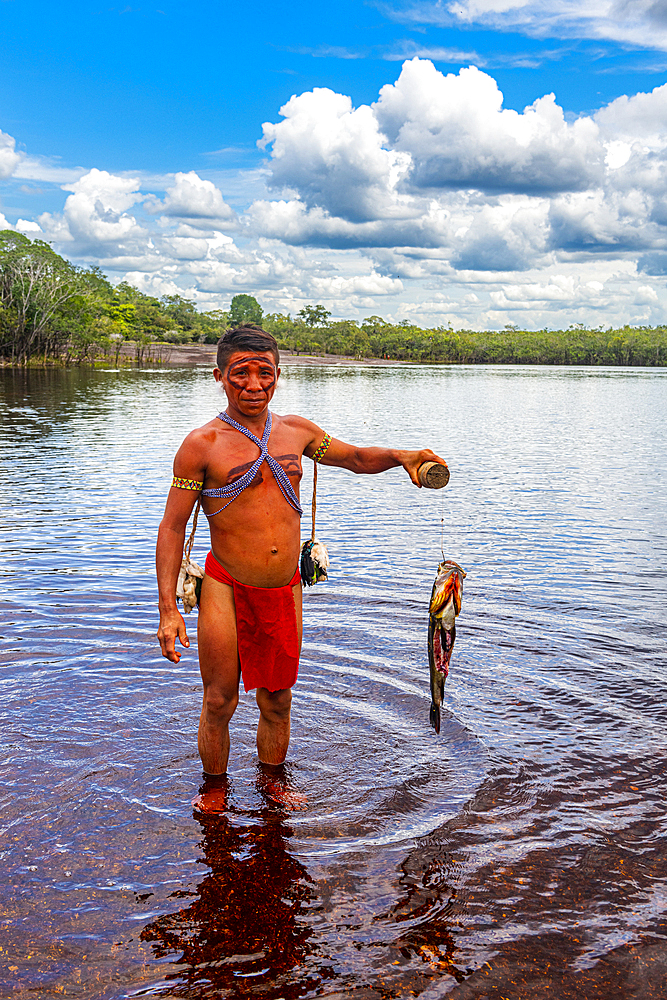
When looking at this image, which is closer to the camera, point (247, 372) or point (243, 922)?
point (243, 922)

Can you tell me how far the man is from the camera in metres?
4.38

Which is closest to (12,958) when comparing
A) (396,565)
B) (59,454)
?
(396,565)

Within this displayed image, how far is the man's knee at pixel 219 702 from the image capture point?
4562 mm

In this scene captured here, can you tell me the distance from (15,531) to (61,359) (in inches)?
2613

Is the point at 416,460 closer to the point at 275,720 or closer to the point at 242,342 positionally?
the point at 242,342

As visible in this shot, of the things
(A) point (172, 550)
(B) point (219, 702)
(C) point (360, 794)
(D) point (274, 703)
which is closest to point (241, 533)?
(A) point (172, 550)

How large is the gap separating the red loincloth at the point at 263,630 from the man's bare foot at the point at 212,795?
848 mm

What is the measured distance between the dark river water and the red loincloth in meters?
0.93

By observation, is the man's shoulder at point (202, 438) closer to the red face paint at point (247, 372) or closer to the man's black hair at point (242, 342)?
the red face paint at point (247, 372)

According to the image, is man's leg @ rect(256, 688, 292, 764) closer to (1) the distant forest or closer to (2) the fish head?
(2) the fish head

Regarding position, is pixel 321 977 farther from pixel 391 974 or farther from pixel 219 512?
pixel 219 512

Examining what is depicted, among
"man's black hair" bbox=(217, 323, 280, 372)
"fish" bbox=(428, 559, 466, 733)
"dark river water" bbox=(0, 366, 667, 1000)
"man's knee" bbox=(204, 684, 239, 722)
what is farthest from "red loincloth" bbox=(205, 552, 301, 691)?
"man's black hair" bbox=(217, 323, 280, 372)

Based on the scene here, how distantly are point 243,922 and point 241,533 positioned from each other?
1.98 meters

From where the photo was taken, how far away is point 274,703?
4.80 metres
